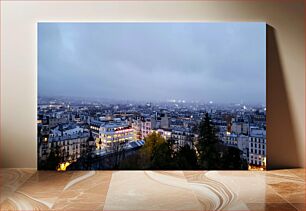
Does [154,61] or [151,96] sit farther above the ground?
[154,61]

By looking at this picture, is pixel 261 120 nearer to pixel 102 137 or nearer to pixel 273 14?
pixel 273 14

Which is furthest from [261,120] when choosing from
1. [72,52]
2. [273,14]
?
[72,52]

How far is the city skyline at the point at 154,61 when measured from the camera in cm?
362

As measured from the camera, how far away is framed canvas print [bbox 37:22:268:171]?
3.63 meters

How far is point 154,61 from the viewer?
3664 mm

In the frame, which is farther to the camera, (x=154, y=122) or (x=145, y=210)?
(x=154, y=122)

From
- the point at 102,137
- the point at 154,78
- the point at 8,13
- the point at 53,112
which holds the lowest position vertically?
the point at 102,137

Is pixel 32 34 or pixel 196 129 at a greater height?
pixel 32 34

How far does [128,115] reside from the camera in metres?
3.71

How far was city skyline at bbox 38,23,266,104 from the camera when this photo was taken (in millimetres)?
3617

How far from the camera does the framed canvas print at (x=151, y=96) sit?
11.9 feet

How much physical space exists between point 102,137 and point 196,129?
3.00 ft

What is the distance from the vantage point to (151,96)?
145 inches

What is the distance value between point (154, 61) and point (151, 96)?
0.34 metres
